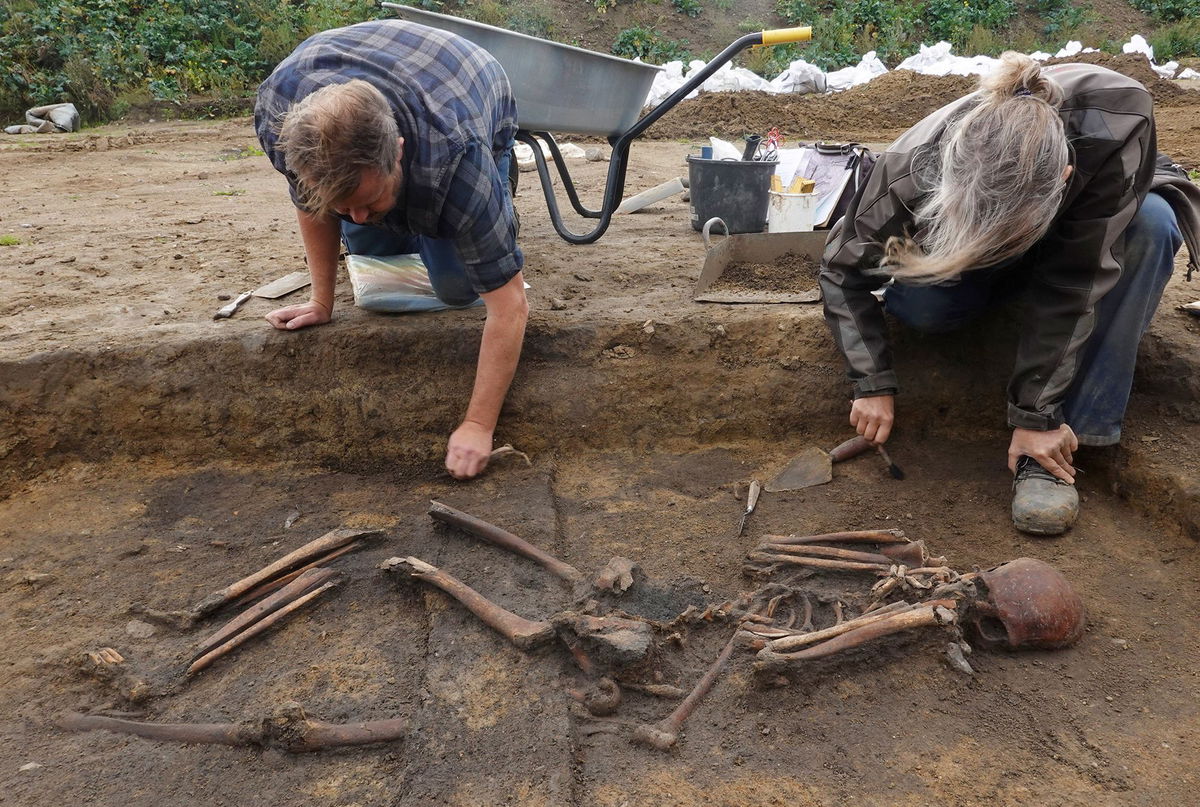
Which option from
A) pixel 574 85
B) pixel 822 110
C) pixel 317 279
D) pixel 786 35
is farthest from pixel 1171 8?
pixel 317 279

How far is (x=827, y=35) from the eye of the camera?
13570 mm

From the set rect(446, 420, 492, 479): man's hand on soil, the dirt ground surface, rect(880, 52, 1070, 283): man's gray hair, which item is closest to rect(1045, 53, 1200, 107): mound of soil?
the dirt ground surface

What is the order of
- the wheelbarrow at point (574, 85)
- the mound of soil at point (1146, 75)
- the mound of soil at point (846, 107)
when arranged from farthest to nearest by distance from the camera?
the mound of soil at point (846, 107), the mound of soil at point (1146, 75), the wheelbarrow at point (574, 85)

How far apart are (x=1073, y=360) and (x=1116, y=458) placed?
58 centimetres

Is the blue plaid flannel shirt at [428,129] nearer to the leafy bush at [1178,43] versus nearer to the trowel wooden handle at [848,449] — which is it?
the trowel wooden handle at [848,449]

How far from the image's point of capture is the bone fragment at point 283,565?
2.33 meters

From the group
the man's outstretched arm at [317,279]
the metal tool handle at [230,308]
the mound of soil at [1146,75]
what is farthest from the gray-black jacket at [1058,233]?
the mound of soil at [1146,75]

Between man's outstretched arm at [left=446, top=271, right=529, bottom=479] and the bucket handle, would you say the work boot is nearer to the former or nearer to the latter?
man's outstretched arm at [left=446, top=271, right=529, bottom=479]

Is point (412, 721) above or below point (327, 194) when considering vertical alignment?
below

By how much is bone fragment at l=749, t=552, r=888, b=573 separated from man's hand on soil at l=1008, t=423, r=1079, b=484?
30.7 inches

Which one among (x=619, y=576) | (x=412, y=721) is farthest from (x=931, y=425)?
(x=412, y=721)

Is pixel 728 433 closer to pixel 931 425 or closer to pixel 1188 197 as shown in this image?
pixel 931 425

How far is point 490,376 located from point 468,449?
324 millimetres

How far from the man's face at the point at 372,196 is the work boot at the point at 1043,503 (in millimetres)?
2281
